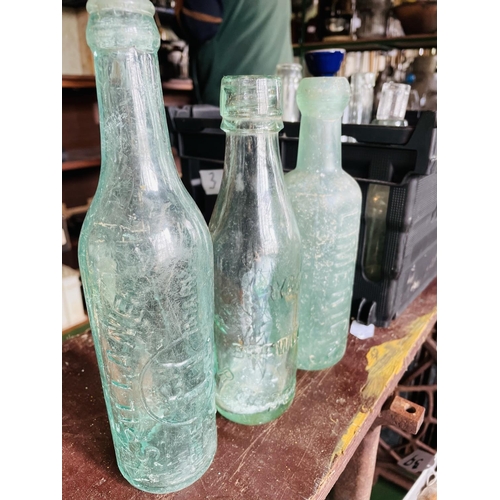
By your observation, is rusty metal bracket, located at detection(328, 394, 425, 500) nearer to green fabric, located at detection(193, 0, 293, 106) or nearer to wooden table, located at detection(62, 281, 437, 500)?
wooden table, located at detection(62, 281, 437, 500)

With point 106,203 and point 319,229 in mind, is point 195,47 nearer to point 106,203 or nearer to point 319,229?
point 319,229

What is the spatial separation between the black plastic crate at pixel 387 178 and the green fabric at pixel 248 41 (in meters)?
0.17

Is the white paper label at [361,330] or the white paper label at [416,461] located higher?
the white paper label at [361,330]

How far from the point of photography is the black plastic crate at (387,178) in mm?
608

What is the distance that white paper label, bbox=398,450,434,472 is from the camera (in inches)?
38.9

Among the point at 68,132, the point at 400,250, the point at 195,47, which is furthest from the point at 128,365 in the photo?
the point at 68,132

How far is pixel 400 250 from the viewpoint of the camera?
0.67m

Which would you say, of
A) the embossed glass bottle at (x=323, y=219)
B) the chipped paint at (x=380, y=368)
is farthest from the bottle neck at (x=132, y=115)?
the chipped paint at (x=380, y=368)

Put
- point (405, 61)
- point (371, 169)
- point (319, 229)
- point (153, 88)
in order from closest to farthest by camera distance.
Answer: point (153, 88), point (319, 229), point (371, 169), point (405, 61)

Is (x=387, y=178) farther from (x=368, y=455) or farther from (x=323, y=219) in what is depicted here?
(x=368, y=455)

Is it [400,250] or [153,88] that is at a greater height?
[153,88]

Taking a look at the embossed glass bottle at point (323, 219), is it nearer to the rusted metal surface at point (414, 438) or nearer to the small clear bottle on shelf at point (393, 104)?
the small clear bottle on shelf at point (393, 104)

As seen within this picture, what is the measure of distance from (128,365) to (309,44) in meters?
1.94

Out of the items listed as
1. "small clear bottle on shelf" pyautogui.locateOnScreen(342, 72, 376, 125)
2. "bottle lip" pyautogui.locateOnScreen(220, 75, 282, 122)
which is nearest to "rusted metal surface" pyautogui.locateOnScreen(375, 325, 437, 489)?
"small clear bottle on shelf" pyautogui.locateOnScreen(342, 72, 376, 125)
